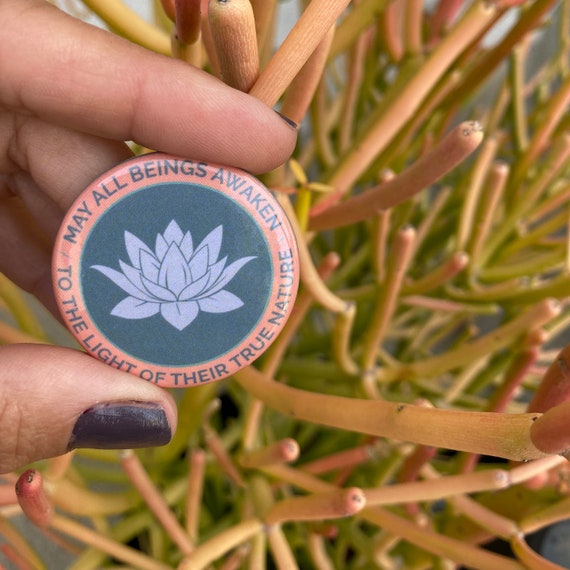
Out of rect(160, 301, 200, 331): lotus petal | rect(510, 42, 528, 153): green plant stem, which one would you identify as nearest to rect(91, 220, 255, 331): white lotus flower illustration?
rect(160, 301, 200, 331): lotus petal

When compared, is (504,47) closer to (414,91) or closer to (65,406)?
(414,91)

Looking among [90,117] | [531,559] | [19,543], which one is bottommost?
[19,543]

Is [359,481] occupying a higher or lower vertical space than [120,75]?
lower

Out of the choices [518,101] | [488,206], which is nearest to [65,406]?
[488,206]

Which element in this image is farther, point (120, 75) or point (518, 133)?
point (518, 133)

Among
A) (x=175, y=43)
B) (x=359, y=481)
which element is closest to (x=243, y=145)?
(x=175, y=43)

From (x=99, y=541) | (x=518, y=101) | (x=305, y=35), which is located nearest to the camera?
(x=305, y=35)

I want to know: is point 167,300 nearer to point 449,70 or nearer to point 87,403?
point 87,403

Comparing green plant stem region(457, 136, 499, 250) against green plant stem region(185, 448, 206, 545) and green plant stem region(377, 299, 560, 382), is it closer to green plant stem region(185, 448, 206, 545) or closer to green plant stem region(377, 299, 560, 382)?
green plant stem region(377, 299, 560, 382)
